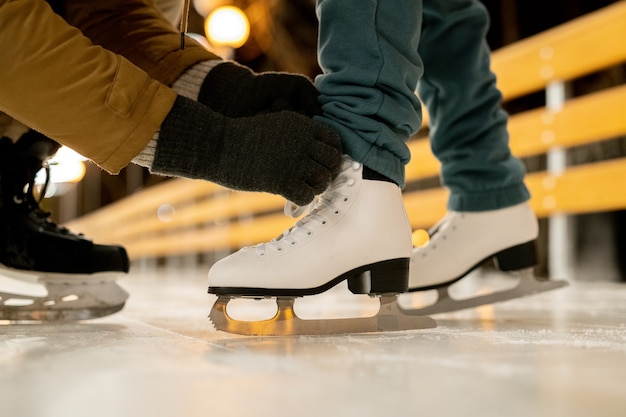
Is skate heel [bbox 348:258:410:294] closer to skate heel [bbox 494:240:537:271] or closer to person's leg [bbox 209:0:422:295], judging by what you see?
person's leg [bbox 209:0:422:295]

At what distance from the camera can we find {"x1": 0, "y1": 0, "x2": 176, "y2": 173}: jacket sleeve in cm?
75

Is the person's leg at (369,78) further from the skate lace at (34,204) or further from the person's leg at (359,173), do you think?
the skate lace at (34,204)

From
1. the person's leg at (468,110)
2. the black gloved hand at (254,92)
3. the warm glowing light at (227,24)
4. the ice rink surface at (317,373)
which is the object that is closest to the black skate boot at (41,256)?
the ice rink surface at (317,373)

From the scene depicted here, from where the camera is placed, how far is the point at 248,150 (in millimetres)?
794

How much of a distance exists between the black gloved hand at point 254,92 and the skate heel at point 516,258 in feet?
1.61

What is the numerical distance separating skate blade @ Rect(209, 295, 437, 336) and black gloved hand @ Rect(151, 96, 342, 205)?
0.51 ft

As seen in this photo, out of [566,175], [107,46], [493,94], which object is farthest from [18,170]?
[566,175]

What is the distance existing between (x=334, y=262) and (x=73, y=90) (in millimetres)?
398

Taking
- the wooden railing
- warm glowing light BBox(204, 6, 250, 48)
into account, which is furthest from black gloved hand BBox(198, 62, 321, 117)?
warm glowing light BBox(204, 6, 250, 48)

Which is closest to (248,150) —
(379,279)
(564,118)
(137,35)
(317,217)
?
(317,217)

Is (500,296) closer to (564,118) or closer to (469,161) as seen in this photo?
(469,161)

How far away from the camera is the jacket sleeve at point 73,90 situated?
0.75 m

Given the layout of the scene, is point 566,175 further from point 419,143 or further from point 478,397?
point 478,397

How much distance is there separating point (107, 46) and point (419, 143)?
81.1 inches
